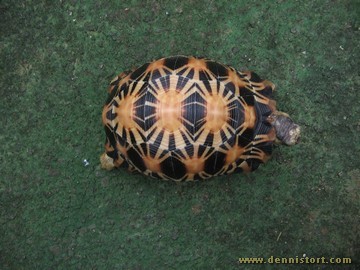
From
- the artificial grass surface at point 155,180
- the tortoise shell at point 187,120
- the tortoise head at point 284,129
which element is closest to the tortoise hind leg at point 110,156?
the tortoise shell at point 187,120

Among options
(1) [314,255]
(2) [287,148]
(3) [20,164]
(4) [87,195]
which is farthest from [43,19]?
(1) [314,255]

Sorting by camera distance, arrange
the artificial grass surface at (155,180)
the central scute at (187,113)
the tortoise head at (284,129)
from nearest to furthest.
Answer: the central scute at (187,113)
the tortoise head at (284,129)
the artificial grass surface at (155,180)

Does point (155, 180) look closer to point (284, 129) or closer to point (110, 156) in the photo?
point (110, 156)

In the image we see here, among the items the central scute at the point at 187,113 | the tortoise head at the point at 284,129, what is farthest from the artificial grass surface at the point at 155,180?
the central scute at the point at 187,113

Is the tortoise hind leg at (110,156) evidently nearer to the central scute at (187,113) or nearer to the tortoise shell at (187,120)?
the tortoise shell at (187,120)

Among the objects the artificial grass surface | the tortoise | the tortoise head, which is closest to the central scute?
the tortoise

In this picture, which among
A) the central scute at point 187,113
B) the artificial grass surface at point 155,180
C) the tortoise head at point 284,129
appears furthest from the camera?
the artificial grass surface at point 155,180

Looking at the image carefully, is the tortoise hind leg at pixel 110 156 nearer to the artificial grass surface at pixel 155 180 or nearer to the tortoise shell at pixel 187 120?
the tortoise shell at pixel 187 120

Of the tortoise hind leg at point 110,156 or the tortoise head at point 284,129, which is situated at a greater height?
the tortoise head at point 284,129

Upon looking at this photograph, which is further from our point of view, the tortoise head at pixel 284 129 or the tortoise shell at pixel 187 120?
the tortoise head at pixel 284 129
